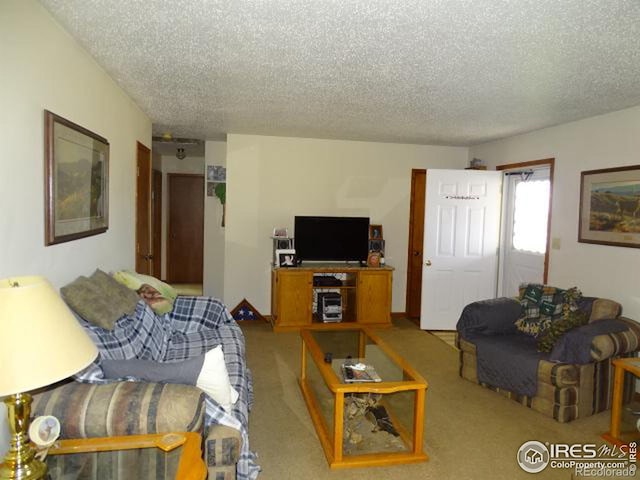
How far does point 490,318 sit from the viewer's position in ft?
12.7

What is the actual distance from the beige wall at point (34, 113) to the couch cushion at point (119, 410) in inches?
23.0

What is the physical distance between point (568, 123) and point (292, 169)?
10.2 feet

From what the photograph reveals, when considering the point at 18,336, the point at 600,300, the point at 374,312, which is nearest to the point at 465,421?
the point at 600,300

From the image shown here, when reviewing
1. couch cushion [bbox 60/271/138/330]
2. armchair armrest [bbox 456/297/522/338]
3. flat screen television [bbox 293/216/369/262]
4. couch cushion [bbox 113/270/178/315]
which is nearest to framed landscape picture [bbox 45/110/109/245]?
couch cushion [bbox 60/271/138/330]

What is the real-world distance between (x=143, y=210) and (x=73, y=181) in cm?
220

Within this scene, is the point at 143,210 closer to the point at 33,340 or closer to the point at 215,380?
the point at 215,380

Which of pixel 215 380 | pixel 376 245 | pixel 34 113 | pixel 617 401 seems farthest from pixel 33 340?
pixel 376 245

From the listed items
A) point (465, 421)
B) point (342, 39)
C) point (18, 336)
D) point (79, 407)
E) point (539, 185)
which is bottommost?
point (465, 421)

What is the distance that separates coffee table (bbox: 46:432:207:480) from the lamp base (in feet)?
0.35

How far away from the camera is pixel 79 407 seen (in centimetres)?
175

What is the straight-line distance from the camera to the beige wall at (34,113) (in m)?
1.89

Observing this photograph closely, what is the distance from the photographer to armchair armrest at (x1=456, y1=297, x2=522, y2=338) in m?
3.88

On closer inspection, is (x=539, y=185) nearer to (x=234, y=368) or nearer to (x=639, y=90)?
(x=639, y=90)

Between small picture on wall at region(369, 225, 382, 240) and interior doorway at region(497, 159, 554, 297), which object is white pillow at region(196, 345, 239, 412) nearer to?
interior doorway at region(497, 159, 554, 297)
